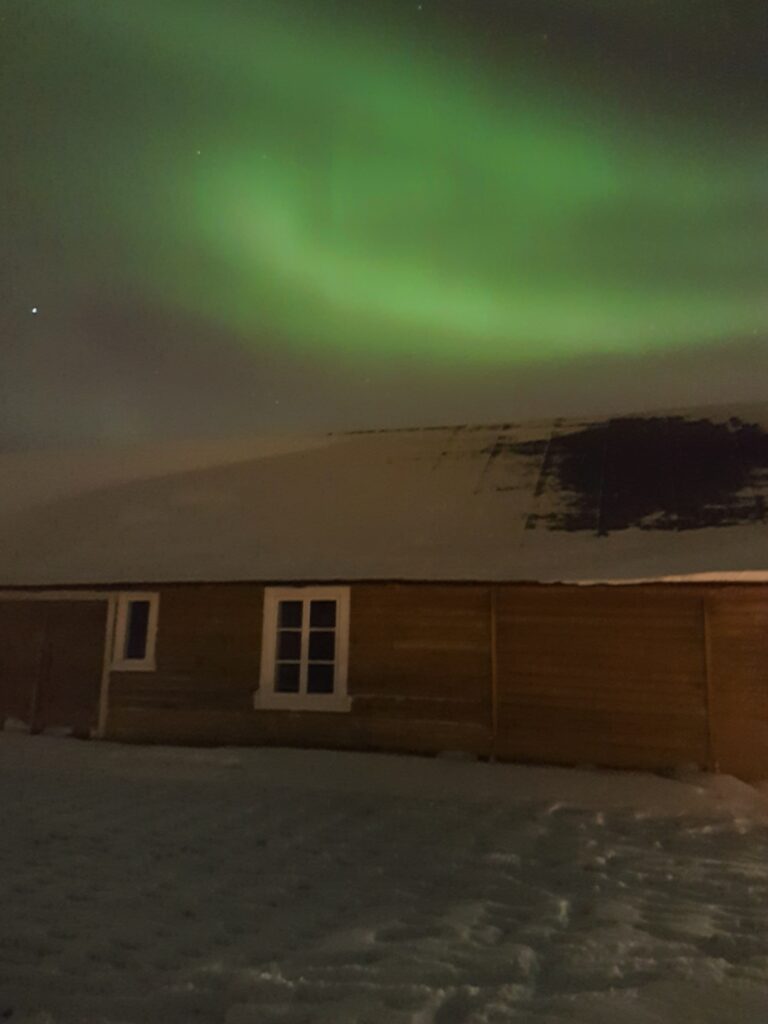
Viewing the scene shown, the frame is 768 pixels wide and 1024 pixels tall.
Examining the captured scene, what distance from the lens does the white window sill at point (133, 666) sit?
38.6 feet

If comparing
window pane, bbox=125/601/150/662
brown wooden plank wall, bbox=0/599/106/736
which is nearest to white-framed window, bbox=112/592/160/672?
window pane, bbox=125/601/150/662

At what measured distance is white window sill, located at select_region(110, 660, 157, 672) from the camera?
11.8 metres

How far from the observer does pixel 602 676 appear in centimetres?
1020

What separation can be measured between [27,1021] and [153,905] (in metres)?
1.48

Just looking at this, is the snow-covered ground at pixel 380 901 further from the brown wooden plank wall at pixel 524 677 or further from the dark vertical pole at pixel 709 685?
the brown wooden plank wall at pixel 524 677

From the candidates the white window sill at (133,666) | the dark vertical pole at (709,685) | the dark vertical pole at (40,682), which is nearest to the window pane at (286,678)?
the white window sill at (133,666)

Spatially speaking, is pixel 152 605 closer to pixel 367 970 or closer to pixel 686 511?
pixel 686 511

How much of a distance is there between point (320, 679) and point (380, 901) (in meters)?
6.33

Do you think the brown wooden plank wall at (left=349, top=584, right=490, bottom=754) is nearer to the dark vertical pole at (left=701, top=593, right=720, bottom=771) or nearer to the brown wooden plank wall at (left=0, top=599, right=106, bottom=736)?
the dark vertical pole at (left=701, top=593, right=720, bottom=771)

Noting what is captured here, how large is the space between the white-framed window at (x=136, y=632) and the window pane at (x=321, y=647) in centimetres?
234

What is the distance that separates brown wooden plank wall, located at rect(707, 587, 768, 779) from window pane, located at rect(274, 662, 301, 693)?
5.35 metres

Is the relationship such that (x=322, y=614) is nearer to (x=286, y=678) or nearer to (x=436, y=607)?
(x=286, y=678)

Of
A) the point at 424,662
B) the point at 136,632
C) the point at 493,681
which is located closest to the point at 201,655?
the point at 136,632

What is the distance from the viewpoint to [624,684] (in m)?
10.1
